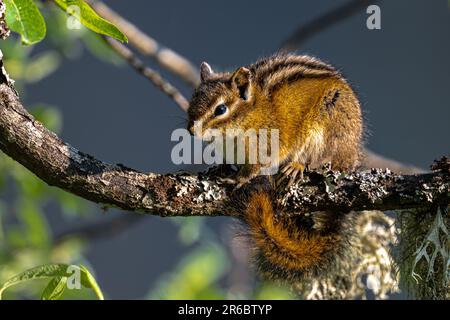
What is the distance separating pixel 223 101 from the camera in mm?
2732

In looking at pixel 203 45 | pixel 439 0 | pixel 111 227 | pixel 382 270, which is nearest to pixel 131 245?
pixel 203 45

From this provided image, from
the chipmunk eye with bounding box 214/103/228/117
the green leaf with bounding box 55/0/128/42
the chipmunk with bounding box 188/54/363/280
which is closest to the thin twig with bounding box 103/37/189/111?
the chipmunk with bounding box 188/54/363/280

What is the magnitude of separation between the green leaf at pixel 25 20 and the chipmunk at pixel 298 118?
0.88 metres

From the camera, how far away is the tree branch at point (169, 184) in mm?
1927

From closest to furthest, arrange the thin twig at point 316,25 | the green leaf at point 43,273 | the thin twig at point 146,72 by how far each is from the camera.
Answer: the green leaf at point 43,273 < the thin twig at point 146,72 < the thin twig at point 316,25

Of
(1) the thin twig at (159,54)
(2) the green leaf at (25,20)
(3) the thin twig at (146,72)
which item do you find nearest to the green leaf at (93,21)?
(2) the green leaf at (25,20)

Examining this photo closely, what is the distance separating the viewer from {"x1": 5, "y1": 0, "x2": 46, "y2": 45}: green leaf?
67.1 inches

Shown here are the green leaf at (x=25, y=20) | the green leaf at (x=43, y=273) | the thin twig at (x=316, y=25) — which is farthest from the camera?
the thin twig at (x=316, y=25)

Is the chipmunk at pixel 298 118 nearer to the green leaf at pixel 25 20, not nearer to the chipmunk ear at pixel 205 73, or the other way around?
the chipmunk ear at pixel 205 73

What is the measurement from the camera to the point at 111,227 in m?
3.99

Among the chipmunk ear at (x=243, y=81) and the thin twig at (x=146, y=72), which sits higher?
the thin twig at (x=146, y=72)

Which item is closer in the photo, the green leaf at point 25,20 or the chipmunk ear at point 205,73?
the green leaf at point 25,20

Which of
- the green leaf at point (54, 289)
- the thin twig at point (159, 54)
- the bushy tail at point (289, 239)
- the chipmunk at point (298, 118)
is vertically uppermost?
the thin twig at point (159, 54)
